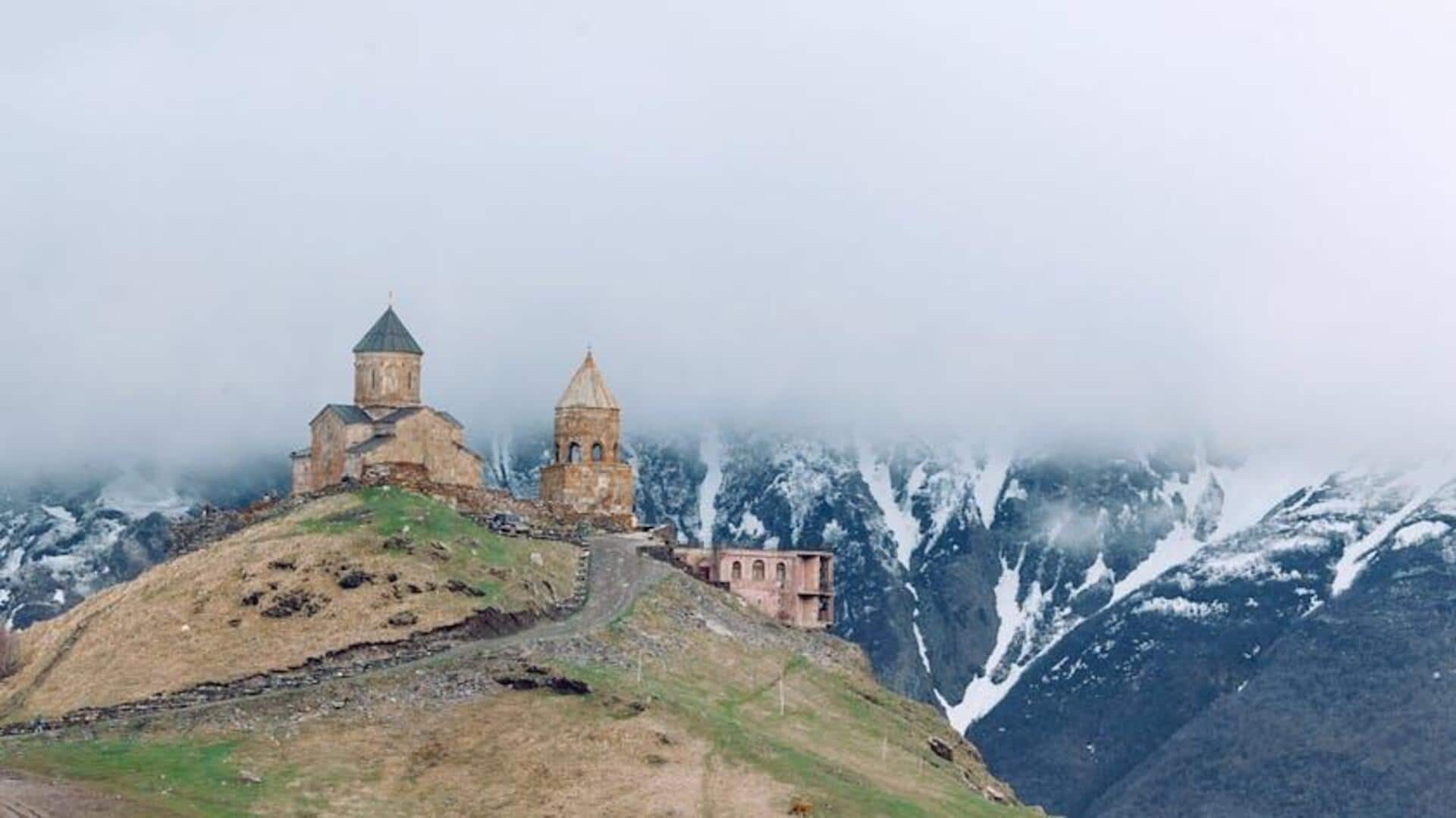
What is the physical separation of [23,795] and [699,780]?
110 ft

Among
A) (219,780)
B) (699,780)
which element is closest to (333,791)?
(219,780)

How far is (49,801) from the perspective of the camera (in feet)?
557

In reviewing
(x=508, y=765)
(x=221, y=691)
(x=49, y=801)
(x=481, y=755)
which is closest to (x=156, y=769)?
(x=49, y=801)

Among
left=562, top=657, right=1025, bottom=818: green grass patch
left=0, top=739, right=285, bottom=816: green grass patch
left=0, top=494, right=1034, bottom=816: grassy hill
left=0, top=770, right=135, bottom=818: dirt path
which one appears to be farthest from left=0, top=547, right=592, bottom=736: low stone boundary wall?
left=0, top=770, right=135, bottom=818: dirt path

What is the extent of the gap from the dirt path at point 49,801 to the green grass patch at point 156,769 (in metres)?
1.67

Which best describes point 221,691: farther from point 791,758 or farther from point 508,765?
point 791,758

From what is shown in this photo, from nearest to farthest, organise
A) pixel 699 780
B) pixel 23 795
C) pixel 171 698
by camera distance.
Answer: pixel 23 795 → pixel 699 780 → pixel 171 698

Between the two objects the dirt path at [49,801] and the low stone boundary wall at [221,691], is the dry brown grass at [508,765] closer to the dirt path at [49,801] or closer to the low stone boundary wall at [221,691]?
the low stone boundary wall at [221,691]

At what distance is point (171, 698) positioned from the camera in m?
194

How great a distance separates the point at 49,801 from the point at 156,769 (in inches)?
416

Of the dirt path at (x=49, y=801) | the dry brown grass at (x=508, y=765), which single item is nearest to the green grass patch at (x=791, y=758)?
the dry brown grass at (x=508, y=765)

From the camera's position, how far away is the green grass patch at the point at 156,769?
174375 mm

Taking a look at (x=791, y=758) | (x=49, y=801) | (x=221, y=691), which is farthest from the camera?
(x=221, y=691)

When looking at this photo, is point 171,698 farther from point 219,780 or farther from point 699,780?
point 699,780
